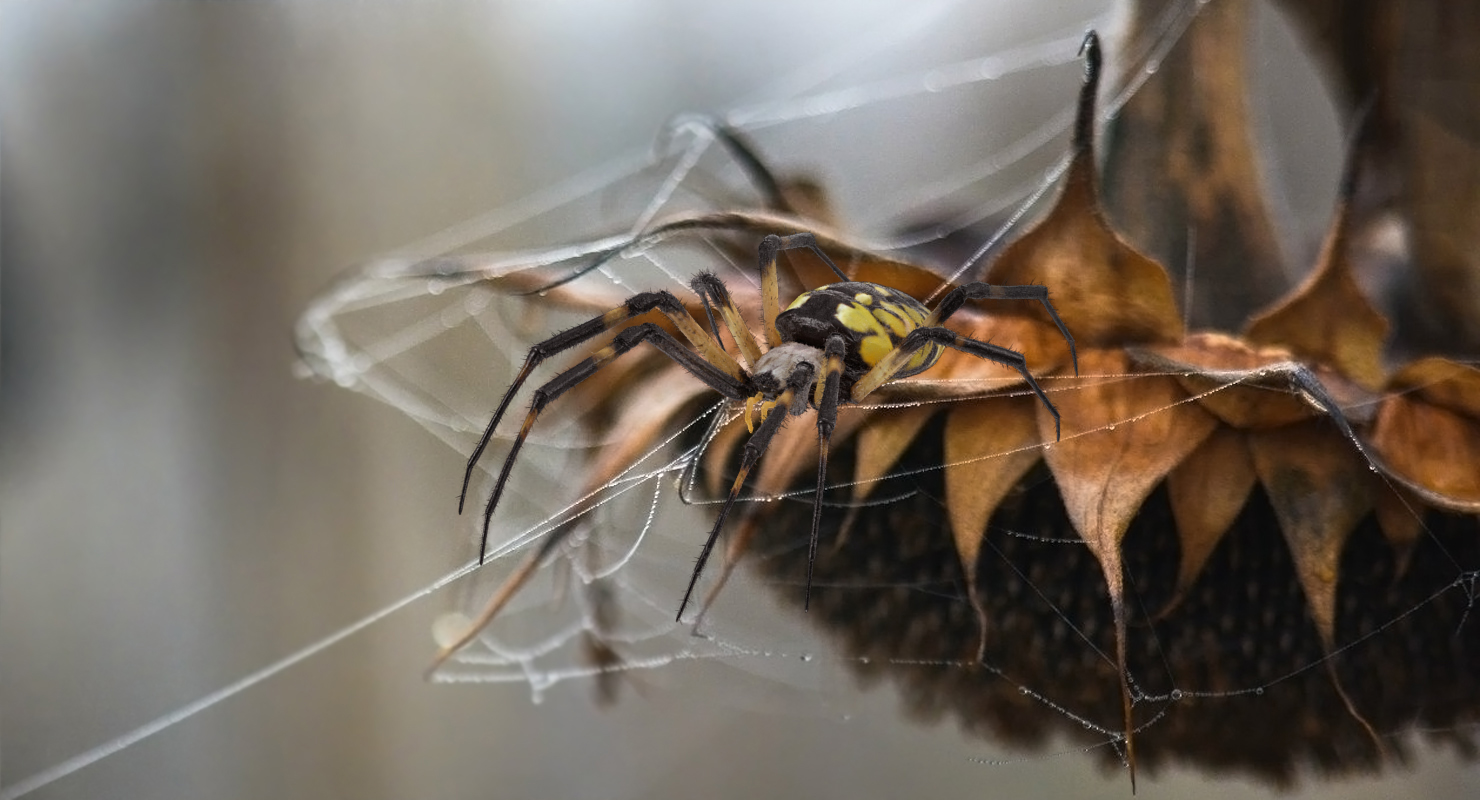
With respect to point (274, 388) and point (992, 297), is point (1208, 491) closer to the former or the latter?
point (992, 297)

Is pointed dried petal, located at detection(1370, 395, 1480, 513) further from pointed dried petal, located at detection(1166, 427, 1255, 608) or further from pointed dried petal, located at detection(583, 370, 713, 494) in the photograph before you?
pointed dried petal, located at detection(583, 370, 713, 494)

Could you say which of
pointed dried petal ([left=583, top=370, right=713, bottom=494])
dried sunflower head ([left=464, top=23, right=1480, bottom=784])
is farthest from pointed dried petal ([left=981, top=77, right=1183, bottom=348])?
pointed dried petal ([left=583, top=370, right=713, bottom=494])

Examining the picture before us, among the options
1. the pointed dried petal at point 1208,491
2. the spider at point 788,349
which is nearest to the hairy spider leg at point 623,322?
the spider at point 788,349

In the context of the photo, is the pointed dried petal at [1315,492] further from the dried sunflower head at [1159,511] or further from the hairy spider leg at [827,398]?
the hairy spider leg at [827,398]

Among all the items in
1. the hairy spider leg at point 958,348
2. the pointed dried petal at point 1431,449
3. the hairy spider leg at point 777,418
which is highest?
the hairy spider leg at point 958,348

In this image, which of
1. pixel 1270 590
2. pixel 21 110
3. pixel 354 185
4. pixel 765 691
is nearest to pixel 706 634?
pixel 765 691
